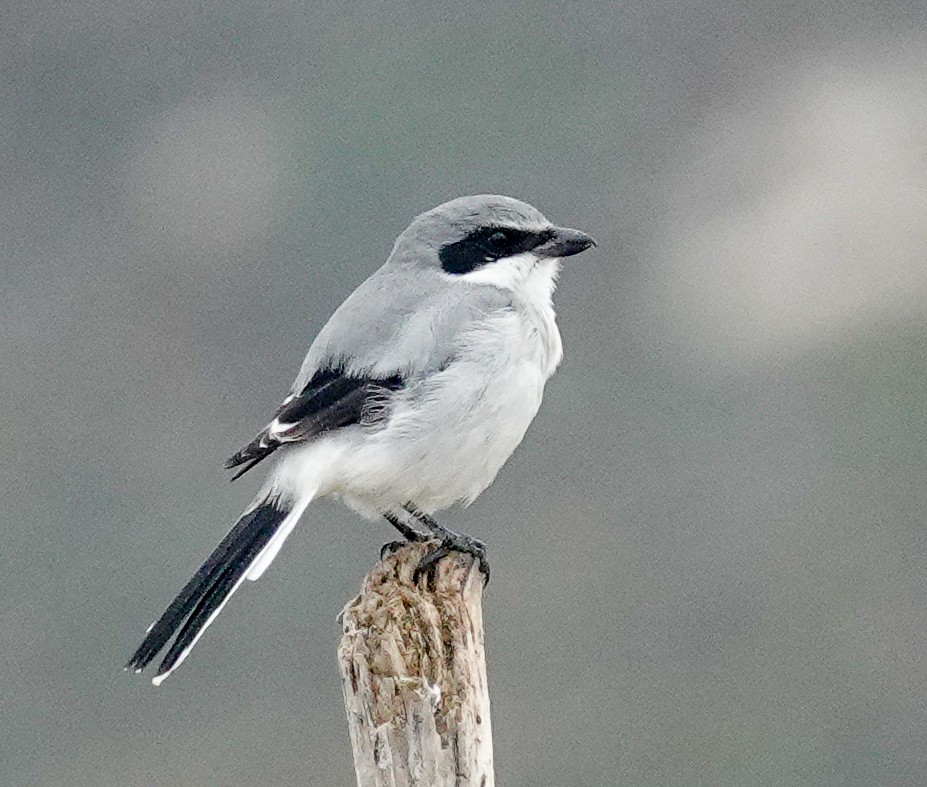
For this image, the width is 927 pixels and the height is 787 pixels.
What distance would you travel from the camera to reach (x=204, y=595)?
3.10 metres

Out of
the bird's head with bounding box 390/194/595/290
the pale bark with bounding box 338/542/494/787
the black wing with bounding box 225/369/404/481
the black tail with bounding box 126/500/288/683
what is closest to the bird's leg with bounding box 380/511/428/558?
the black wing with bounding box 225/369/404/481

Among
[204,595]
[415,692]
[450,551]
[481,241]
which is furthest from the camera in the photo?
[481,241]

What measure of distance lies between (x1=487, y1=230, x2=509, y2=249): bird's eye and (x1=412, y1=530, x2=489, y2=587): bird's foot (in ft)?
2.25

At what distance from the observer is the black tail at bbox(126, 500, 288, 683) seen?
9.93ft

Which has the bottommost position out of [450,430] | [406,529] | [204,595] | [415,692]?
[415,692]

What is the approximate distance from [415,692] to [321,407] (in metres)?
1.00

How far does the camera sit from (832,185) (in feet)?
A: 31.7

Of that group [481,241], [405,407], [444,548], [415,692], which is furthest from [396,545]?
[415,692]

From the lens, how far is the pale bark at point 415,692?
2.53 m

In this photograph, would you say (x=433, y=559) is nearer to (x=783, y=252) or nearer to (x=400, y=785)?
(x=400, y=785)

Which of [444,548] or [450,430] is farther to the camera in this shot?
[450,430]

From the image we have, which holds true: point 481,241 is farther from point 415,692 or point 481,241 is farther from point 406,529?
point 415,692

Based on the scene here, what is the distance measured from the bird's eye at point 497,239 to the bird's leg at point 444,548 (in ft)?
2.08

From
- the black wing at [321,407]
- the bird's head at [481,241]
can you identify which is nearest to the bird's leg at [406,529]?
the black wing at [321,407]
